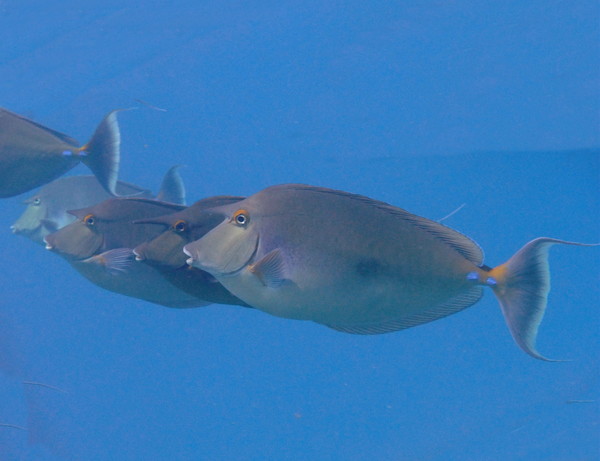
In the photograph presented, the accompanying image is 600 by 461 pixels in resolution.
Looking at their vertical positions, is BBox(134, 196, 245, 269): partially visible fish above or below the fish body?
above

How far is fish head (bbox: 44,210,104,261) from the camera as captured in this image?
174 cm

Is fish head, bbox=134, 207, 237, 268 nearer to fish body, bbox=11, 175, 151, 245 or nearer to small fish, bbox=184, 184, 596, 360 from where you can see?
small fish, bbox=184, 184, 596, 360

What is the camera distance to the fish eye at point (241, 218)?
1.30m

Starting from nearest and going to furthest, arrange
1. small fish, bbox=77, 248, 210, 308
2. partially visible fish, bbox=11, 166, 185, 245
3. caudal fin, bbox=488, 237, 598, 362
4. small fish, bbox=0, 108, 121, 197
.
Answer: caudal fin, bbox=488, 237, 598, 362
small fish, bbox=77, 248, 210, 308
small fish, bbox=0, 108, 121, 197
partially visible fish, bbox=11, 166, 185, 245

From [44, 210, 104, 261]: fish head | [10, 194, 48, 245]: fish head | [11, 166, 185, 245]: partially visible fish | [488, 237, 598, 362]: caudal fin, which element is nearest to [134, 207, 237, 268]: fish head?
[44, 210, 104, 261]: fish head

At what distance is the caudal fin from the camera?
120 centimetres

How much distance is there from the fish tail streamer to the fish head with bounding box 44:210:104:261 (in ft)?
1.04

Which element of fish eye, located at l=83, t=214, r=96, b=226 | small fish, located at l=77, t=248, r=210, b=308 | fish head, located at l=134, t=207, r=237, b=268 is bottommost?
small fish, located at l=77, t=248, r=210, b=308

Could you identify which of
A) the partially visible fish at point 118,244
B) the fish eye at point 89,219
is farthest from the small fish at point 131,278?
the fish eye at point 89,219

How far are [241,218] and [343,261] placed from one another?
0.31 metres

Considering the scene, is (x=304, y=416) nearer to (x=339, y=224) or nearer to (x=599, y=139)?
(x=339, y=224)

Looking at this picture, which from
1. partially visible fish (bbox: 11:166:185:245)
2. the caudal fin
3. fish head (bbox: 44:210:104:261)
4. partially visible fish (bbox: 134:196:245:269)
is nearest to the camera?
the caudal fin

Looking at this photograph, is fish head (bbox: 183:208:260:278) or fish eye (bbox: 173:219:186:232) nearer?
fish head (bbox: 183:208:260:278)

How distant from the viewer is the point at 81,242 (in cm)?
174
